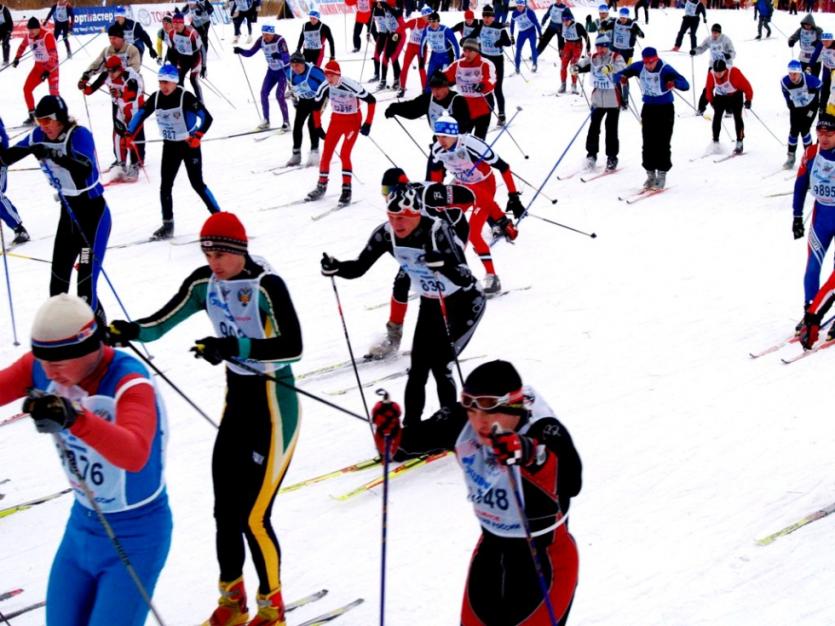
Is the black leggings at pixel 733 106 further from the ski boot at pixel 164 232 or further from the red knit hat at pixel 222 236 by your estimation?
the red knit hat at pixel 222 236

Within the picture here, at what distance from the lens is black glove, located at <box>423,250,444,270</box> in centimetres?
561

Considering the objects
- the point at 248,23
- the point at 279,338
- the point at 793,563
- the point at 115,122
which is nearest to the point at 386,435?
the point at 279,338

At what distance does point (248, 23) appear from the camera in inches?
862

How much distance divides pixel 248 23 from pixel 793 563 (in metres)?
19.2

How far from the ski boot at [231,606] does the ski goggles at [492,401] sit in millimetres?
1678

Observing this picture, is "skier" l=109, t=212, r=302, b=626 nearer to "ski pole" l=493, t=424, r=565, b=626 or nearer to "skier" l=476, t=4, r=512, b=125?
"ski pole" l=493, t=424, r=565, b=626

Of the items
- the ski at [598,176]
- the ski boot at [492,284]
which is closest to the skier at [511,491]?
the ski boot at [492,284]

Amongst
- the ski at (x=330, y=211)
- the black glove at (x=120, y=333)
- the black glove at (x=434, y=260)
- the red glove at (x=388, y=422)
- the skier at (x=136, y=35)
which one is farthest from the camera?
the skier at (x=136, y=35)

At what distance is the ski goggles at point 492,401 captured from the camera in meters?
3.13

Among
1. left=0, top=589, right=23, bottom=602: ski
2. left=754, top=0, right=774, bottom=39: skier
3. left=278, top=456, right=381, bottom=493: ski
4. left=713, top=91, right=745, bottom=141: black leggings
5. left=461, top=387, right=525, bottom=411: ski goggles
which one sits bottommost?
left=278, top=456, right=381, bottom=493: ski

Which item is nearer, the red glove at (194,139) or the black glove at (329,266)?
the black glove at (329,266)

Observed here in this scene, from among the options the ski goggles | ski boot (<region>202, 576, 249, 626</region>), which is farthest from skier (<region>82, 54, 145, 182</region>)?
the ski goggles

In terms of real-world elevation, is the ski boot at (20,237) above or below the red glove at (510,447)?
below

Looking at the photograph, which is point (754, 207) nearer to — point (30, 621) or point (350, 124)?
point (350, 124)
